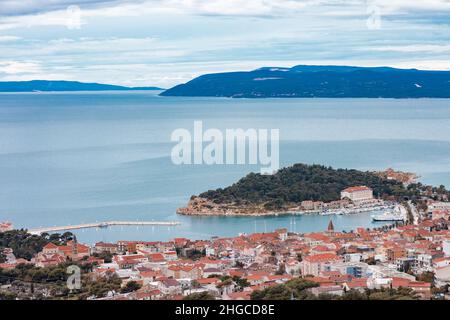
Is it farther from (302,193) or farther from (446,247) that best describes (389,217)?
(446,247)

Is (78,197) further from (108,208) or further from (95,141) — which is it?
(95,141)

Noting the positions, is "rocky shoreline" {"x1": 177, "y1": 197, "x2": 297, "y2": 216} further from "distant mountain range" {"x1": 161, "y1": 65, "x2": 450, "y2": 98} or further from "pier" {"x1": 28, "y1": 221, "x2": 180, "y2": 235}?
"distant mountain range" {"x1": 161, "y1": 65, "x2": 450, "y2": 98}

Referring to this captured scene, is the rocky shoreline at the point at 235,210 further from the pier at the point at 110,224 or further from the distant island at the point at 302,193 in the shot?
the pier at the point at 110,224

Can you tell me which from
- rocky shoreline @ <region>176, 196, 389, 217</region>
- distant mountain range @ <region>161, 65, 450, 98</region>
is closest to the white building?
rocky shoreline @ <region>176, 196, 389, 217</region>

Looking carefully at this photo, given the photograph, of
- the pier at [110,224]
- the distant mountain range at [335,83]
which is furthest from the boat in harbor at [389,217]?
the distant mountain range at [335,83]

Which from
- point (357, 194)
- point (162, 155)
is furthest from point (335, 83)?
point (357, 194)

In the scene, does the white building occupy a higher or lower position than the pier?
higher
